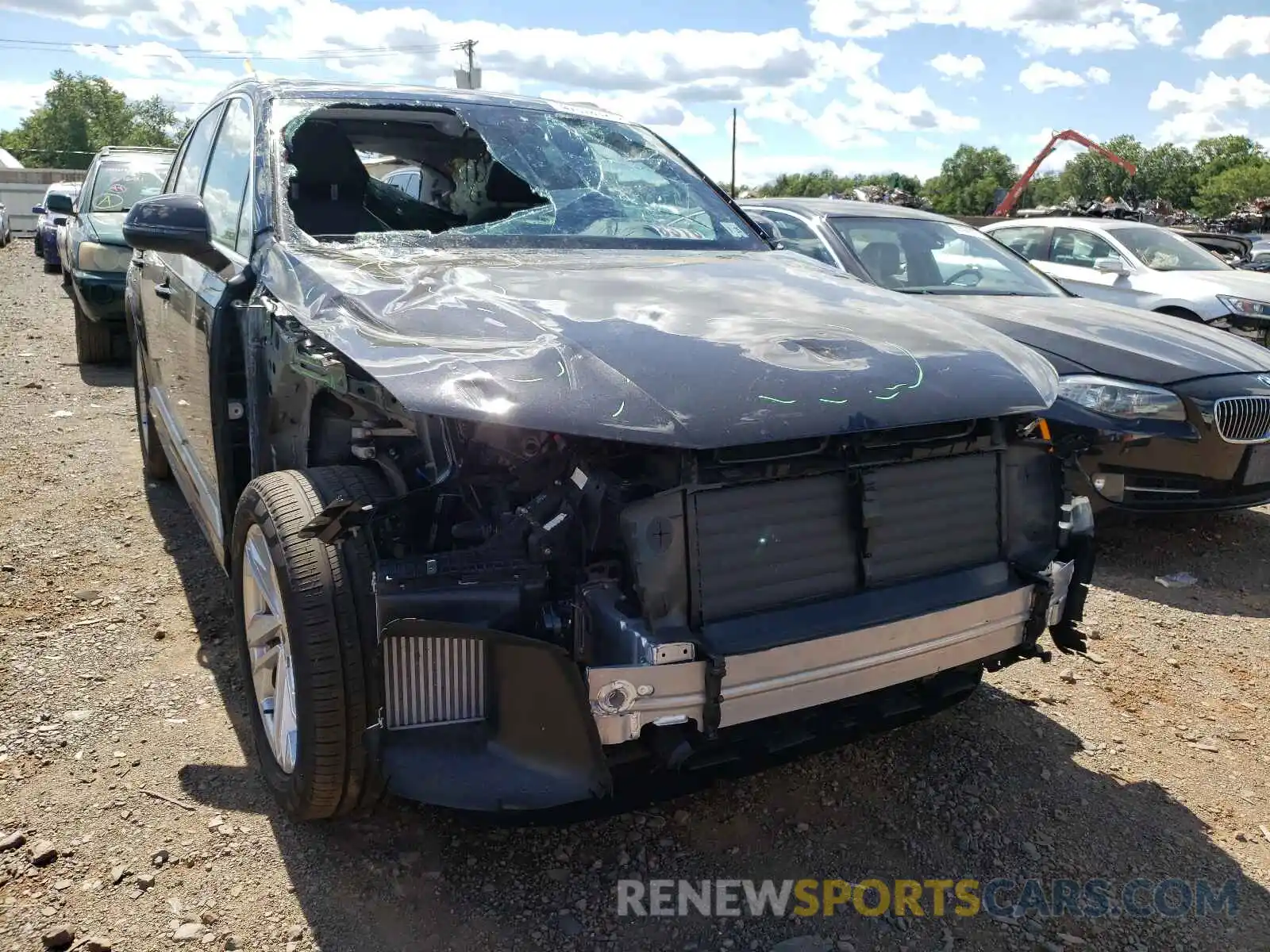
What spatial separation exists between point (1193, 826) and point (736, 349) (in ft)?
6.21

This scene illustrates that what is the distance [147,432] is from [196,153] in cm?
153

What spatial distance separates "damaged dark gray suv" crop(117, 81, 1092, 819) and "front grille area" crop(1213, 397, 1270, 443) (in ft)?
7.85

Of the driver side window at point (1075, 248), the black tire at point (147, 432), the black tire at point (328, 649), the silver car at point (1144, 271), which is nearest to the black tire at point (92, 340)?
the black tire at point (147, 432)

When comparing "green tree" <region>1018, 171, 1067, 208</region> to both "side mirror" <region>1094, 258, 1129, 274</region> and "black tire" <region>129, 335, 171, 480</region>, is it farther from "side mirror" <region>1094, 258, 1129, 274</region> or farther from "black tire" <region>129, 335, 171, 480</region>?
"black tire" <region>129, 335, 171, 480</region>

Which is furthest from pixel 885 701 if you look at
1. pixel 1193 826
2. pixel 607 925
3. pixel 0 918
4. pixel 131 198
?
pixel 131 198

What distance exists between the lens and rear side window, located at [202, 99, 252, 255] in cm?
321

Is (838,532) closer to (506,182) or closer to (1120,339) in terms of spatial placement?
(506,182)

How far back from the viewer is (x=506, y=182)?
3.81m

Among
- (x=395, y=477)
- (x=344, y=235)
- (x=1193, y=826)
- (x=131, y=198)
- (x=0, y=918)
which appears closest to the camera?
(x=0, y=918)

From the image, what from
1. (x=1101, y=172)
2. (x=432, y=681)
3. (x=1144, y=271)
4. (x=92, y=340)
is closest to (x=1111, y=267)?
(x=1144, y=271)

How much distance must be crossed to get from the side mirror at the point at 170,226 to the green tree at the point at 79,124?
7922 cm

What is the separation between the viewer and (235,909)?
2.21 m

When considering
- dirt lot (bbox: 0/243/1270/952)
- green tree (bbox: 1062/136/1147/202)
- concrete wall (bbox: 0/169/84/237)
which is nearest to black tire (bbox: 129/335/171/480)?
dirt lot (bbox: 0/243/1270/952)

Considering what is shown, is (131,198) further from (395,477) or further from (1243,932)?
(1243,932)
